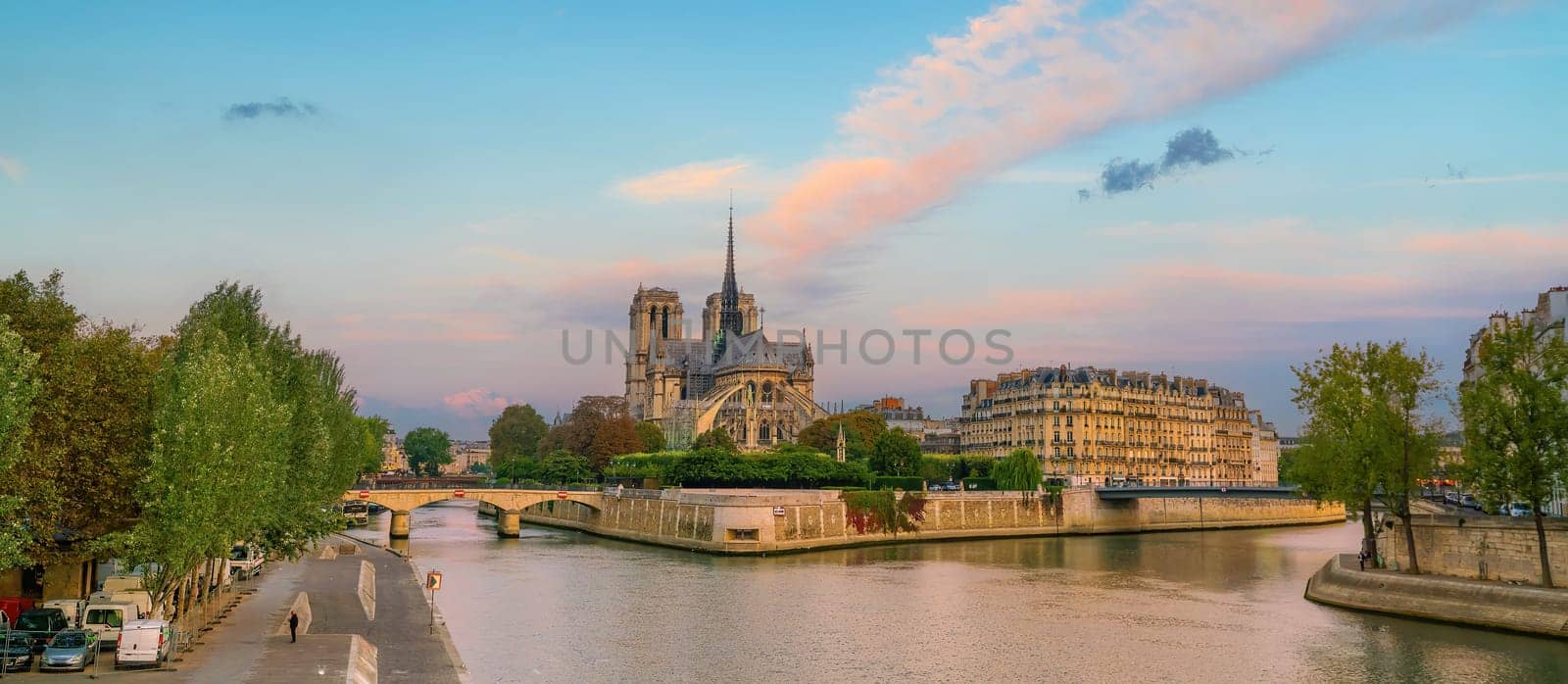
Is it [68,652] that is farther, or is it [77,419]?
[77,419]

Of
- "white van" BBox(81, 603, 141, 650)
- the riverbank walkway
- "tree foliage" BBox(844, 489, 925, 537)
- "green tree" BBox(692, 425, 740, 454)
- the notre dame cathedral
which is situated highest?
the notre dame cathedral

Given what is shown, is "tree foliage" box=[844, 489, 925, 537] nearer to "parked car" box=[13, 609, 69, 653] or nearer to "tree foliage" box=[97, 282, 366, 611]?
"tree foliage" box=[97, 282, 366, 611]

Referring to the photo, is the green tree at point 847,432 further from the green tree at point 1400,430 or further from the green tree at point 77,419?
the green tree at point 77,419

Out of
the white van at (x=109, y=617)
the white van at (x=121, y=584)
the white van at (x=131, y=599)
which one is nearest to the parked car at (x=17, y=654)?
the white van at (x=109, y=617)

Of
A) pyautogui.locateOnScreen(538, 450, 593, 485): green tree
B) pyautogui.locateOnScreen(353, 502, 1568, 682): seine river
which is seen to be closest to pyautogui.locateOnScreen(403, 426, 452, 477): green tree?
pyautogui.locateOnScreen(538, 450, 593, 485): green tree

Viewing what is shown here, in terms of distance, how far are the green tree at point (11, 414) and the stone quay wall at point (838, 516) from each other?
145ft

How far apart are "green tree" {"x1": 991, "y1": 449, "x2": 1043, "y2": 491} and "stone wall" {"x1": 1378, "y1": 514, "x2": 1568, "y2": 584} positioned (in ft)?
138

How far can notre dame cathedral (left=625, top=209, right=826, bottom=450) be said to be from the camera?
140750mm

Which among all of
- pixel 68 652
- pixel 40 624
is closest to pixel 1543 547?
pixel 68 652

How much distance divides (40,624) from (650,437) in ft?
336

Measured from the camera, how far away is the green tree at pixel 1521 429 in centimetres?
3425

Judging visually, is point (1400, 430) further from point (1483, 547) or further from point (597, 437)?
point (597, 437)

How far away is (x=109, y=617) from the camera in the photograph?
27266mm

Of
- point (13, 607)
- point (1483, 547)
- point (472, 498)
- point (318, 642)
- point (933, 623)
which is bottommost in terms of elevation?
point (933, 623)
